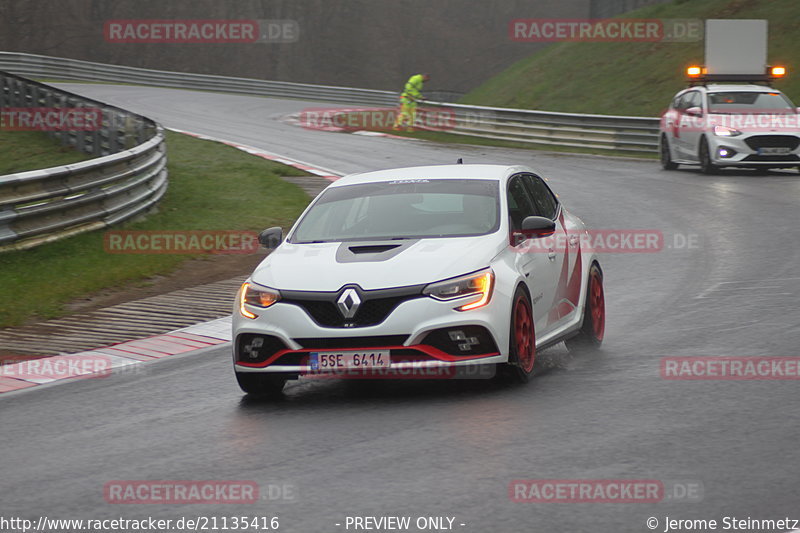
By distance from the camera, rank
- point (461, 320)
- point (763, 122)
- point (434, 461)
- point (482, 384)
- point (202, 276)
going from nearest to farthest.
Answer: point (434, 461), point (461, 320), point (482, 384), point (202, 276), point (763, 122)

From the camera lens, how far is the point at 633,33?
4259 cm

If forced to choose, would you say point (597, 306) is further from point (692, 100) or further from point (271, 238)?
point (692, 100)

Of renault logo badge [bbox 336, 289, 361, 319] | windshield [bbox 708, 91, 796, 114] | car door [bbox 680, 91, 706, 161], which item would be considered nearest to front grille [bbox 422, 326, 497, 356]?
renault logo badge [bbox 336, 289, 361, 319]

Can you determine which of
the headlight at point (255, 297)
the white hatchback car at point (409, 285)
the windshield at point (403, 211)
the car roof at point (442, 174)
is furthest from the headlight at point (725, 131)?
the headlight at point (255, 297)

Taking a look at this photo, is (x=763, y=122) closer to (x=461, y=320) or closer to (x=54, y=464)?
(x=461, y=320)

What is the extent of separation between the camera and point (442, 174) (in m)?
9.64

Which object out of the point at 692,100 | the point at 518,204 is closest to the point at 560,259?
the point at 518,204

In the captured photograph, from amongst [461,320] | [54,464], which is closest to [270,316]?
[461,320]

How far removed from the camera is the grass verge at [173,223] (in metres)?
13.1

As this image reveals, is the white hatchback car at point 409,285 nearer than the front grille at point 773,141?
Yes

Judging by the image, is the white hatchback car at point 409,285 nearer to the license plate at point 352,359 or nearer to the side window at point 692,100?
the license plate at point 352,359

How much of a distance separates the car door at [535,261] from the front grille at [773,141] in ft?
48.8

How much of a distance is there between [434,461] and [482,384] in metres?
2.05

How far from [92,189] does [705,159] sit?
1265 cm
